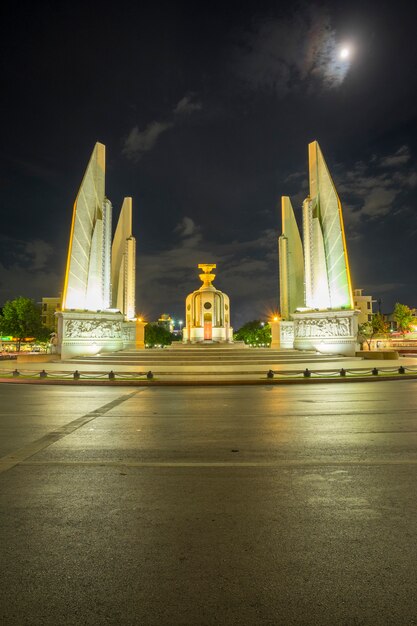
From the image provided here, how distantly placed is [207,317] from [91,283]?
18155 mm

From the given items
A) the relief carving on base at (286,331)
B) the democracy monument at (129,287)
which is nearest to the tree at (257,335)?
the democracy monument at (129,287)

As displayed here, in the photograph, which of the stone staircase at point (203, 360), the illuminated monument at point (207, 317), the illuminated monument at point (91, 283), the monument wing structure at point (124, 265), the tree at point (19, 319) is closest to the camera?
the stone staircase at point (203, 360)

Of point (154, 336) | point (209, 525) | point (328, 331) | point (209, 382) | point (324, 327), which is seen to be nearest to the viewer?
point (209, 525)

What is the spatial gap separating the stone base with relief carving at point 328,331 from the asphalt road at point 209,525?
25767 mm

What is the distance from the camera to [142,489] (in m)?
4.33

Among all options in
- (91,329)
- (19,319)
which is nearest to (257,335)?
(19,319)

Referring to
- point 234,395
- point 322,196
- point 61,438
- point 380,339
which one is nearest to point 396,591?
point 61,438

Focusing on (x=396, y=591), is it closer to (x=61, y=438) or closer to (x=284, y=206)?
(x=61, y=438)

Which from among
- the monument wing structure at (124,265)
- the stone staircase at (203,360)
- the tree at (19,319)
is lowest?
the stone staircase at (203,360)

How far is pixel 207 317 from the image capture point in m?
49.9

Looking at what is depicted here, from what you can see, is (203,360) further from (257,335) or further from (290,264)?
(257,335)

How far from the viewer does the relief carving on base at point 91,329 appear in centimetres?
3234

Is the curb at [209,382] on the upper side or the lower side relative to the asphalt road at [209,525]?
upper

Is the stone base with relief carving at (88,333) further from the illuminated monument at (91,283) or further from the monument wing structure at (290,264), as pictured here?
the monument wing structure at (290,264)
